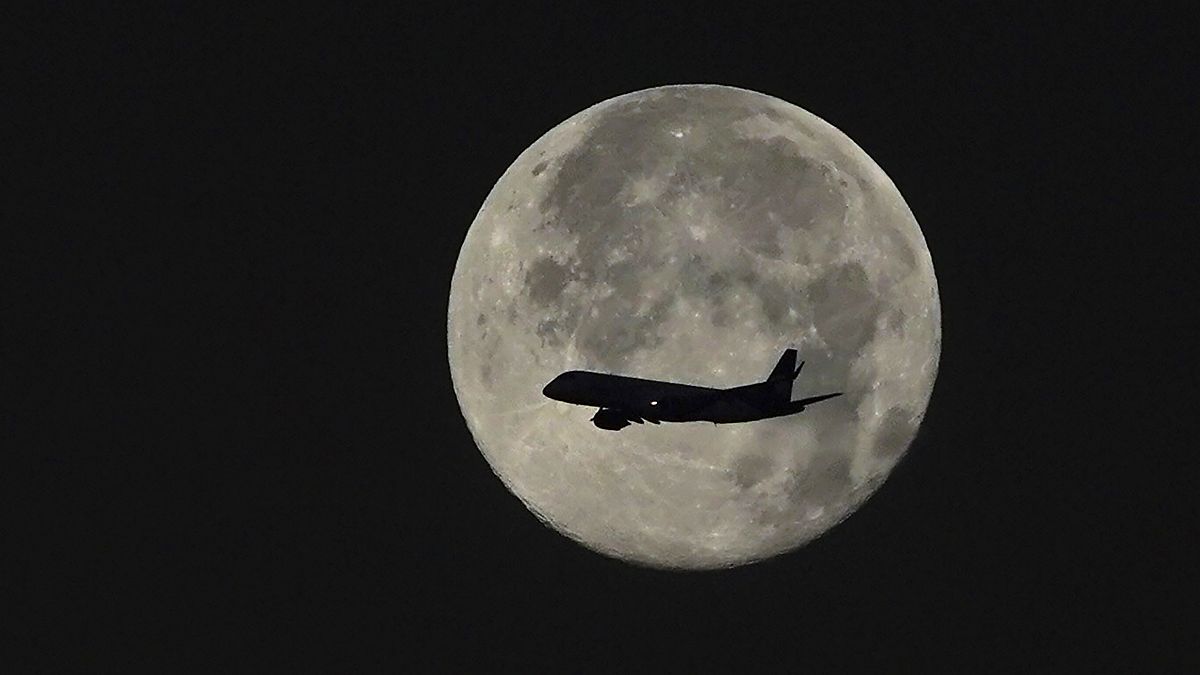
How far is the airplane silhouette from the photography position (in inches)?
727

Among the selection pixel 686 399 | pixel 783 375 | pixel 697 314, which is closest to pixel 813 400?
pixel 783 375

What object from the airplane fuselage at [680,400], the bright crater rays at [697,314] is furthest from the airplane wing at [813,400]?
the airplane fuselage at [680,400]

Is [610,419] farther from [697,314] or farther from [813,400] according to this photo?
[813,400]

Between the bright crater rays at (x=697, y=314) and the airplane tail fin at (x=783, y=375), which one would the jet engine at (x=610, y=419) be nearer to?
the bright crater rays at (x=697, y=314)

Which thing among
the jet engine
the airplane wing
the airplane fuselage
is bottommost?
the jet engine

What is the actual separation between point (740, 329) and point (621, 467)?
2086 millimetres

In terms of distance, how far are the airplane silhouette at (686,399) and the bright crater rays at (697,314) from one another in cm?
13

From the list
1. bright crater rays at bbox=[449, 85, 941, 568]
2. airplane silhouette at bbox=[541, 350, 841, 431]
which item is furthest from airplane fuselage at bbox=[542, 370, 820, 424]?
bright crater rays at bbox=[449, 85, 941, 568]

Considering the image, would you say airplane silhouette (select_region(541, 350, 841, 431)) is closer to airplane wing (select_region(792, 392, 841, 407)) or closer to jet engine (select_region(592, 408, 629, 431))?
jet engine (select_region(592, 408, 629, 431))

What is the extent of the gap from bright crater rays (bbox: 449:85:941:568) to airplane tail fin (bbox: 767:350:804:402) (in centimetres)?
11

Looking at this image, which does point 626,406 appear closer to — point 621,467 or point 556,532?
point 621,467

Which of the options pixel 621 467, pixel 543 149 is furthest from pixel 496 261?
pixel 621 467

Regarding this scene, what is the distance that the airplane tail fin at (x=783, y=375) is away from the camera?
1850 centimetres

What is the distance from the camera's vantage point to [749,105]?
19.9m
